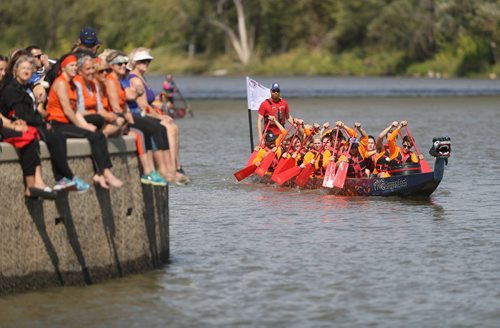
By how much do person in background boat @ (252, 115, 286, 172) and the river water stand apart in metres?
0.55

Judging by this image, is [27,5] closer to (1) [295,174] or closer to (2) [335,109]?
(2) [335,109]

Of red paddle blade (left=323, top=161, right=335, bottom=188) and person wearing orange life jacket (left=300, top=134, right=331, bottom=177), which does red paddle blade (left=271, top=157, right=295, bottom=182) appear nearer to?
person wearing orange life jacket (left=300, top=134, right=331, bottom=177)

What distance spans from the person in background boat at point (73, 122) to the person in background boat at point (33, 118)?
307 mm

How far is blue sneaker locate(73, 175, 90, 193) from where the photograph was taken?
1325 centimetres

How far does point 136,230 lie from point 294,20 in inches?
3734

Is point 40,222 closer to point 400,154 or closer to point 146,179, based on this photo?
point 146,179

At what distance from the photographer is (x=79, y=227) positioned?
13.8 m

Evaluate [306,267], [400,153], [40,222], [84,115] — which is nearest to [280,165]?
[400,153]

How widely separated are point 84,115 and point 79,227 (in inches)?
47.6

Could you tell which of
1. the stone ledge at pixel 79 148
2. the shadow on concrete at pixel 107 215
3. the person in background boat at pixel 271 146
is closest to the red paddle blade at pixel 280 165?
the person in background boat at pixel 271 146

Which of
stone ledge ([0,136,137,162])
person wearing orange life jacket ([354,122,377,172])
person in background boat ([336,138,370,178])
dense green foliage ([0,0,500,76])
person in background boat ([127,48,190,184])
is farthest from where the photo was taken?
dense green foliage ([0,0,500,76])

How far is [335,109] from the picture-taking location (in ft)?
196

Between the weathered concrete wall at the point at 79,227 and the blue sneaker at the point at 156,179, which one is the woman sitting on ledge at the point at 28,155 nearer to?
the weathered concrete wall at the point at 79,227

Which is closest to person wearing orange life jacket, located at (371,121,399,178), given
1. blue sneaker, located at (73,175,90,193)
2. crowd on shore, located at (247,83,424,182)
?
crowd on shore, located at (247,83,424,182)
